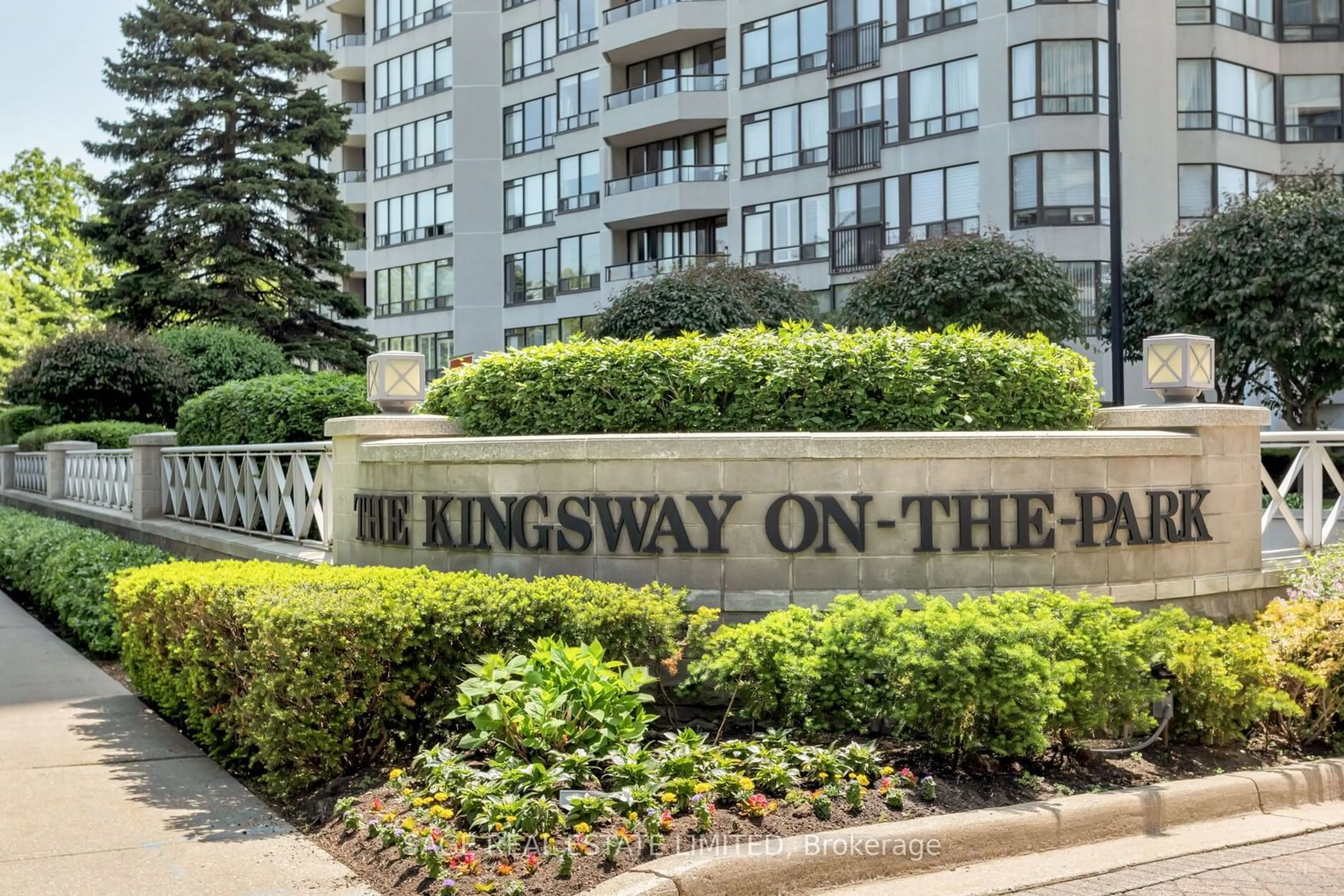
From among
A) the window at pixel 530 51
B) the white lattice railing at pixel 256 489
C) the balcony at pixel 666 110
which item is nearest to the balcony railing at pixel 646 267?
the balcony at pixel 666 110

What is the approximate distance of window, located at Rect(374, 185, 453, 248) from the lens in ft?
162

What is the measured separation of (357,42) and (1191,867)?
55354mm

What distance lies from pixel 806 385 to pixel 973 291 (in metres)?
17.7

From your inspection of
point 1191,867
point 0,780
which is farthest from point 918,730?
point 0,780

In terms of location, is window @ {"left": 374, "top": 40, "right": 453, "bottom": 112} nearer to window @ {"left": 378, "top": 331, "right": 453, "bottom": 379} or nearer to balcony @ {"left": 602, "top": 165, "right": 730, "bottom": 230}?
window @ {"left": 378, "top": 331, "right": 453, "bottom": 379}

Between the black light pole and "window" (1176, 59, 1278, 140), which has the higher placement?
"window" (1176, 59, 1278, 140)

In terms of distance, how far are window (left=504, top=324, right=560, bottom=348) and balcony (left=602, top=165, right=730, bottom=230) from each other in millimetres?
5570

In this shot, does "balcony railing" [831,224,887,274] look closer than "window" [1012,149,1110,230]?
No

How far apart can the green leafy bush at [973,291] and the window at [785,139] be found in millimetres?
9137

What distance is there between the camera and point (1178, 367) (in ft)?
32.7

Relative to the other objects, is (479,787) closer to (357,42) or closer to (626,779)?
(626,779)

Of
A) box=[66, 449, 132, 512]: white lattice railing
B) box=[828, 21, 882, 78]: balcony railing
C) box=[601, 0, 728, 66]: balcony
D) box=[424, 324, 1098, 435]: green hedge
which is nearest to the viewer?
box=[424, 324, 1098, 435]: green hedge

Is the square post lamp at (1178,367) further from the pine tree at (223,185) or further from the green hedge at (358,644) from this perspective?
the pine tree at (223,185)

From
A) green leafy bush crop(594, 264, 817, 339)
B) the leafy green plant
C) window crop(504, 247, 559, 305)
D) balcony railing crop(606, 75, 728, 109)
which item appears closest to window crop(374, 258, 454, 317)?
window crop(504, 247, 559, 305)
